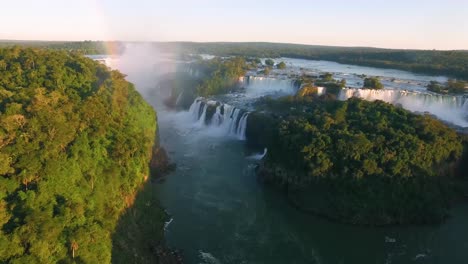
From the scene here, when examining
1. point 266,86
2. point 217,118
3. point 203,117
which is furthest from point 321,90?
point 203,117

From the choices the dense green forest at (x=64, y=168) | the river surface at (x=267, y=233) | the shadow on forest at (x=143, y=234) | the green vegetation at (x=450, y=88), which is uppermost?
the green vegetation at (x=450, y=88)

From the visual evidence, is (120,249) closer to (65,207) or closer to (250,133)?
(65,207)

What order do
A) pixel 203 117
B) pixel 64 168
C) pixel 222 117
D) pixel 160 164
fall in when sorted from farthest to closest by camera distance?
1. pixel 203 117
2. pixel 222 117
3. pixel 160 164
4. pixel 64 168

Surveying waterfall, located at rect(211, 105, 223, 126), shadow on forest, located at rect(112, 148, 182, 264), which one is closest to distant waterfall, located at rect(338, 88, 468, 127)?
waterfall, located at rect(211, 105, 223, 126)

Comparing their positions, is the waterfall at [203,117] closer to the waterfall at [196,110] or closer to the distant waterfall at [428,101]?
the waterfall at [196,110]

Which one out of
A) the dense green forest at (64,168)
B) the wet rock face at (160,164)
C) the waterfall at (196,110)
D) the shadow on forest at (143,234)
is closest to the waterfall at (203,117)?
the waterfall at (196,110)

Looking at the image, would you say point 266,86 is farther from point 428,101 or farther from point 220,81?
point 428,101

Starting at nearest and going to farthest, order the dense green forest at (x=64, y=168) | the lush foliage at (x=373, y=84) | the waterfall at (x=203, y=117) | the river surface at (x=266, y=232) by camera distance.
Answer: the dense green forest at (x=64, y=168) < the river surface at (x=266, y=232) < the waterfall at (x=203, y=117) < the lush foliage at (x=373, y=84)
